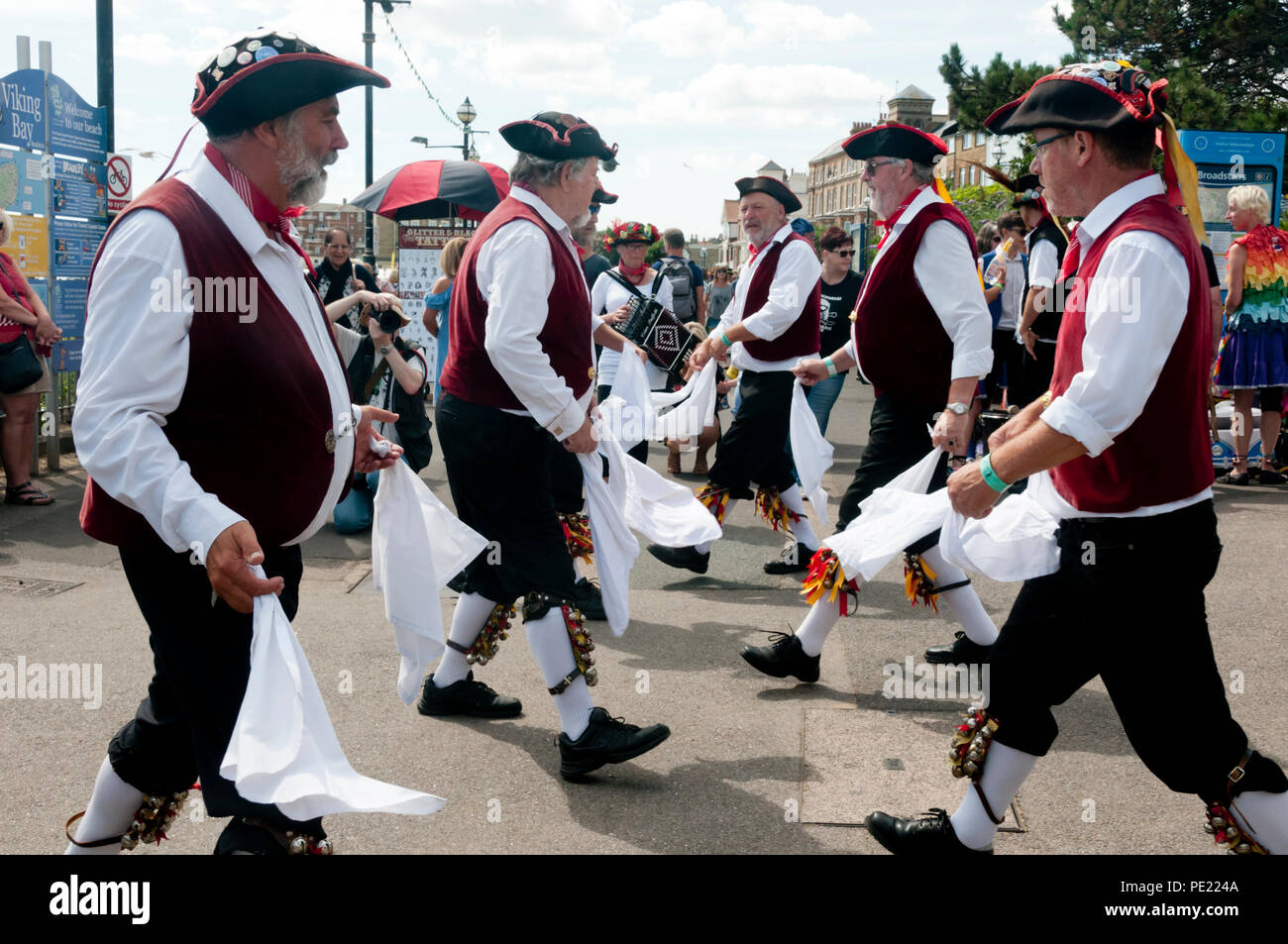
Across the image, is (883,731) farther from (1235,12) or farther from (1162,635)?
(1235,12)

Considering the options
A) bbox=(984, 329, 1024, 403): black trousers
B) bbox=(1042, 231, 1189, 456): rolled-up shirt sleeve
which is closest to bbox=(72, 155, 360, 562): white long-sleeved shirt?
bbox=(1042, 231, 1189, 456): rolled-up shirt sleeve

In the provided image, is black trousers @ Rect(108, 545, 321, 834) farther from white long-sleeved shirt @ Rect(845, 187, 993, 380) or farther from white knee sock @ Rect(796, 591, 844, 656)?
white long-sleeved shirt @ Rect(845, 187, 993, 380)

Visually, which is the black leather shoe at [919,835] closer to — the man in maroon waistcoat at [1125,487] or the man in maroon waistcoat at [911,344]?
the man in maroon waistcoat at [1125,487]

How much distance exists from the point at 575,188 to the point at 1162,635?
2.37 m

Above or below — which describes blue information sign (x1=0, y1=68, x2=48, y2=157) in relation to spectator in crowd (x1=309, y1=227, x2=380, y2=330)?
above

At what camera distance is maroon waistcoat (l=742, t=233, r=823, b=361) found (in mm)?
6332

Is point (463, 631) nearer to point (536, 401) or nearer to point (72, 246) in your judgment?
point (536, 401)

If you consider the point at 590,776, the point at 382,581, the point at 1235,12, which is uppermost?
the point at 1235,12

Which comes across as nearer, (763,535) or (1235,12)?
(763,535)

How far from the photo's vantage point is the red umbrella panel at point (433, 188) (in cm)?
1153

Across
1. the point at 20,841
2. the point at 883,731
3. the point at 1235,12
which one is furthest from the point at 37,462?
the point at 1235,12

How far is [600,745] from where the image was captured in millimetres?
3775

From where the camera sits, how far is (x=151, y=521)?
6.86 ft

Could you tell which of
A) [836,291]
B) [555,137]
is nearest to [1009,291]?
[836,291]
